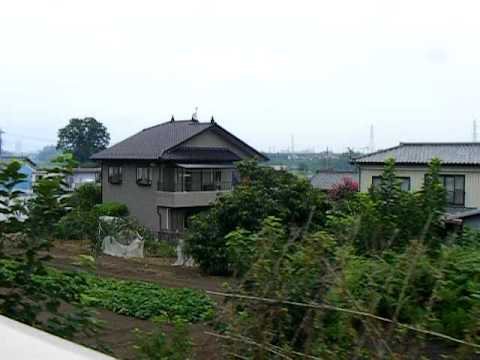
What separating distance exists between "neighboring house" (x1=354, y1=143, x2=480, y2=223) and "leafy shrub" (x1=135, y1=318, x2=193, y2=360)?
558 inches

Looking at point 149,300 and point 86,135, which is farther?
point 86,135

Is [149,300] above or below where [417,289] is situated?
below

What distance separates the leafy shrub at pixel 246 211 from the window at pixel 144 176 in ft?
20.4

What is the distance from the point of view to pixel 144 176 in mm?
21062

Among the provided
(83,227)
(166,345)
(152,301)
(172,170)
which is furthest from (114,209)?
(166,345)

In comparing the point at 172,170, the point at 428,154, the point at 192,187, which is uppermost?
the point at 428,154

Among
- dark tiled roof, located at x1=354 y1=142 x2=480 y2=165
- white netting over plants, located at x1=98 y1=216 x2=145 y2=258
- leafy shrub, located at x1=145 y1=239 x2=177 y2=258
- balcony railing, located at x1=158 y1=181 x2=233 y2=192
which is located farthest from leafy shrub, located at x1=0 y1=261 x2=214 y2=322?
dark tiled roof, located at x1=354 y1=142 x2=480 y2=165

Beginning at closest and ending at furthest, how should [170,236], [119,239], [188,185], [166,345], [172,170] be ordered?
[166,345]
[119,239]
[170,236]
[172,170]
[188,185]

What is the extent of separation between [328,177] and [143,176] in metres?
9.32

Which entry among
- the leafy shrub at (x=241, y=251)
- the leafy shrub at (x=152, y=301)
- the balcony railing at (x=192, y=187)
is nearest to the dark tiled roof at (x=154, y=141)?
the balcony railing at (x=192, y=187)

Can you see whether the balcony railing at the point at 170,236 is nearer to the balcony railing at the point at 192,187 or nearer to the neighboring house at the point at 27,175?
the balcony railing at the point at 192,187

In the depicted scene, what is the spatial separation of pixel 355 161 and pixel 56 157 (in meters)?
18.1

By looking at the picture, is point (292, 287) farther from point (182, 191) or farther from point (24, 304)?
point (182, 191)

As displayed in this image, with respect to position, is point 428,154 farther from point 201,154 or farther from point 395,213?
point 395,213
